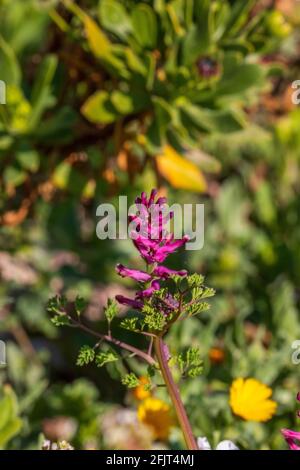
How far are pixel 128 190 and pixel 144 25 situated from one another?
489mm

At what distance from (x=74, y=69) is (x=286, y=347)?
832mm

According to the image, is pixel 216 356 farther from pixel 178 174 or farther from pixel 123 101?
pixel 123 101

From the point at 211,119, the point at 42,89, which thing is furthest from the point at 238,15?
the point at 42,89

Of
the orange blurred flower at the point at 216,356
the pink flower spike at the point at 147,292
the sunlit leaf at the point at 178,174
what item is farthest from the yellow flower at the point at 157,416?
the sunlit leaf at the point at 178,174

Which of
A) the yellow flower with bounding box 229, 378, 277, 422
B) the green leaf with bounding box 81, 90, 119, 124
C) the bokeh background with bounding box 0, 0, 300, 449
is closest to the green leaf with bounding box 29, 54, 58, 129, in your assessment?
the bokeh background with bounding box 0, 0, 300, 449

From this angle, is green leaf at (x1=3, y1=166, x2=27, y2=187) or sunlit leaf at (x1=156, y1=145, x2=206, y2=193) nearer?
green leaf at (x1=3, y1=166, x2=27, y2=187)

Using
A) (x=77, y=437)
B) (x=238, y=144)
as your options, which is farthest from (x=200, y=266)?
(x=77, y=437)

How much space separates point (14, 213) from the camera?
7.07 ft

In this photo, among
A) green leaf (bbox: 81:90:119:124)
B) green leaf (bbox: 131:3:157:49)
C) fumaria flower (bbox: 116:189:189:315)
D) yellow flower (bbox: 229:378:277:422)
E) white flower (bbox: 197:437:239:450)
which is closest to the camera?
fumaria flower (bbox: 116:189:189:315)

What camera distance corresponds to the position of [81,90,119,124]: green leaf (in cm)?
184

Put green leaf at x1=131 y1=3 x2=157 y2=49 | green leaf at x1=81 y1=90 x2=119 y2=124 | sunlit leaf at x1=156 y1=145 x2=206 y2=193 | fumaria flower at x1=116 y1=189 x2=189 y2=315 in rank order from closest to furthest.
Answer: fumaria flower at x1=116 y1=189 x2=189 y2=315 < green leaf at x1=131 y1=3 x2=157 y2=49 < green leaf at x1=81 y1=90 x2=119 y2=124 < sunlit leaf at x1=156 y1=145 x2=206 y2=193

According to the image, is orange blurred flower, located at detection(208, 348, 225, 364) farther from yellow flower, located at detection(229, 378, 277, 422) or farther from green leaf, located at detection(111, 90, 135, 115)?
green leaf, located at detection(111, 90, 135, 115)

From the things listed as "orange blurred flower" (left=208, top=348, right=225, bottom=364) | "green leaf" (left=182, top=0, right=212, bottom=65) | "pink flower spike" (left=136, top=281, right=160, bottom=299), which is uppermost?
"green leaf" (left=182, top=0, right=212, bottom=65)

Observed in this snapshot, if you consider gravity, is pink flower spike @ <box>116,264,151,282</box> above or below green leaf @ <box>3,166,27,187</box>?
below
